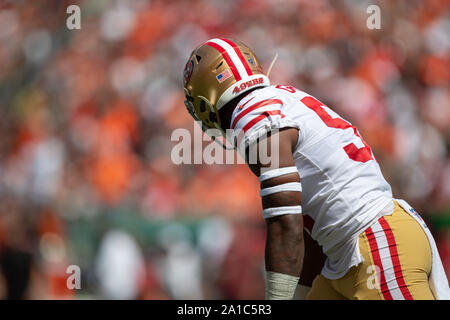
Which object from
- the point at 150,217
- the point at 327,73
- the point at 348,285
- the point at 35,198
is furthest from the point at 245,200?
the point at 348,285

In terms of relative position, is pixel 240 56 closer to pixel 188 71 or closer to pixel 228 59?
pixel 228 59

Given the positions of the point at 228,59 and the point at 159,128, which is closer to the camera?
the point at 228,59

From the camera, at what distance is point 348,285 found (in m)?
2.43

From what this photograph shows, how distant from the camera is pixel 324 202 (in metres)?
2.36

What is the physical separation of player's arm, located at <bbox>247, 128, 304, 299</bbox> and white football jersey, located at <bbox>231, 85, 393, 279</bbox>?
233 millimetres

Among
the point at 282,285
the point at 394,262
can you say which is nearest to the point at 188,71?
the point at 282,285

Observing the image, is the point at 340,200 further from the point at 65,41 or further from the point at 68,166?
the point at 65,41

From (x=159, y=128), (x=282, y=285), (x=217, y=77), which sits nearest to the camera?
(x=282, y=285)

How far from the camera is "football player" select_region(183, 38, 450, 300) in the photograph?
6.95 ft

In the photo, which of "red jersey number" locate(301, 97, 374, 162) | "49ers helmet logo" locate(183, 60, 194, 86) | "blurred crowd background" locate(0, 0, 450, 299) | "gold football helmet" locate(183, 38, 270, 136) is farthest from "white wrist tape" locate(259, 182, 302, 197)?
"blurred crowd background" locate(0, 0, 450, 299)

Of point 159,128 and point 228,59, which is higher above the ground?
point 159,128

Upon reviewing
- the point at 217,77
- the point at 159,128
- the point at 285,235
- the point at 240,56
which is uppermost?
the point at 159,128

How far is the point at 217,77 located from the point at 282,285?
0.97 meters

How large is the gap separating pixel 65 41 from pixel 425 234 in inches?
257
